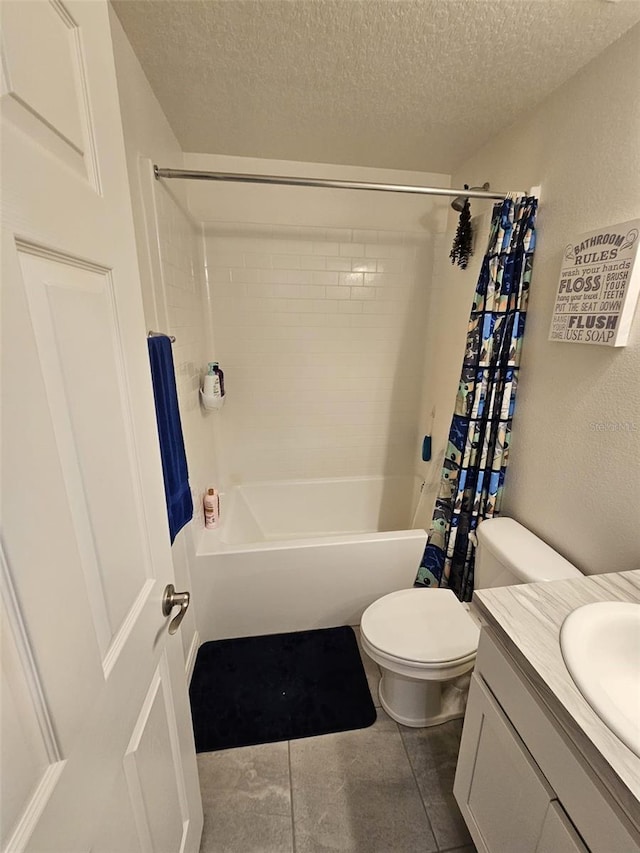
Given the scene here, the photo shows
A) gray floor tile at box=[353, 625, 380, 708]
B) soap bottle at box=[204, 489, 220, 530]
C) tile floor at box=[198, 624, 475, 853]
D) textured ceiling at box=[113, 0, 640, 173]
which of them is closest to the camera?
textured ceiling at box=[113, 0, 640, 173]

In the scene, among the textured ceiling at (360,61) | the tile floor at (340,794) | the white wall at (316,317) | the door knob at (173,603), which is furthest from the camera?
the white wall at (316,317)

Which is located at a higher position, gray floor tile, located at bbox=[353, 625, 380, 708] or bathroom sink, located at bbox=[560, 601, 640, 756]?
bathroom sink, located at bbox=[560, 601, 640, 756]

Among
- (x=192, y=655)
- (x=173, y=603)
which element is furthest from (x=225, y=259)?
(x=192, y=655)

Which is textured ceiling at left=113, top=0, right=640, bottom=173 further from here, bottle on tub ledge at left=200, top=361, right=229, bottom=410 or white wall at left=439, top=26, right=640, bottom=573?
bottle on tub ledge at left=200, top=361, right=229, bottom=410

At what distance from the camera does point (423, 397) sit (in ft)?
8.26

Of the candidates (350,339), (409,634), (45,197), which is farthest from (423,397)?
(45,197)

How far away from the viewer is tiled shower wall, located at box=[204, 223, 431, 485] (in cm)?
219

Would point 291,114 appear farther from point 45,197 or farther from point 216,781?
point 216,781

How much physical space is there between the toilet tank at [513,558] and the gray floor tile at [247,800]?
1008 mm

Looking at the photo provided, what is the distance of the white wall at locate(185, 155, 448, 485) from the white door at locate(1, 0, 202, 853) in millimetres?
1577

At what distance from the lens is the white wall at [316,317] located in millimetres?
2107

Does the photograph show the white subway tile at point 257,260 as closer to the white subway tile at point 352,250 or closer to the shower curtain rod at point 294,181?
the white subway tile at point 352,250

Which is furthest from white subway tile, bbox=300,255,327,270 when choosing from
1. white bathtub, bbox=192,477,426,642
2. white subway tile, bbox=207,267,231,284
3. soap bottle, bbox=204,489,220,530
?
white bathtub, bbox=192,477,426,642

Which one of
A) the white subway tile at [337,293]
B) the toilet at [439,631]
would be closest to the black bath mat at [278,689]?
the toilet at [439,631]
